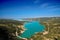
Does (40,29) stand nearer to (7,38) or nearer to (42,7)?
(42,7)

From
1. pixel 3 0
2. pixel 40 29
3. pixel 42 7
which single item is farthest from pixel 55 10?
pixel 3 0

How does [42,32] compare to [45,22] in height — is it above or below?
below

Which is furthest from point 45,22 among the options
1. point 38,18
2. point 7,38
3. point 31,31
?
point 7,38

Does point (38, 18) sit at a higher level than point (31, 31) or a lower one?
higher

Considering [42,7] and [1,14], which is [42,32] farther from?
[1,14]

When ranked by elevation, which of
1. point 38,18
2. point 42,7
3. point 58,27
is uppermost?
point 42,7

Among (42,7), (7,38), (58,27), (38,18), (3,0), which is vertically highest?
(3,0)
